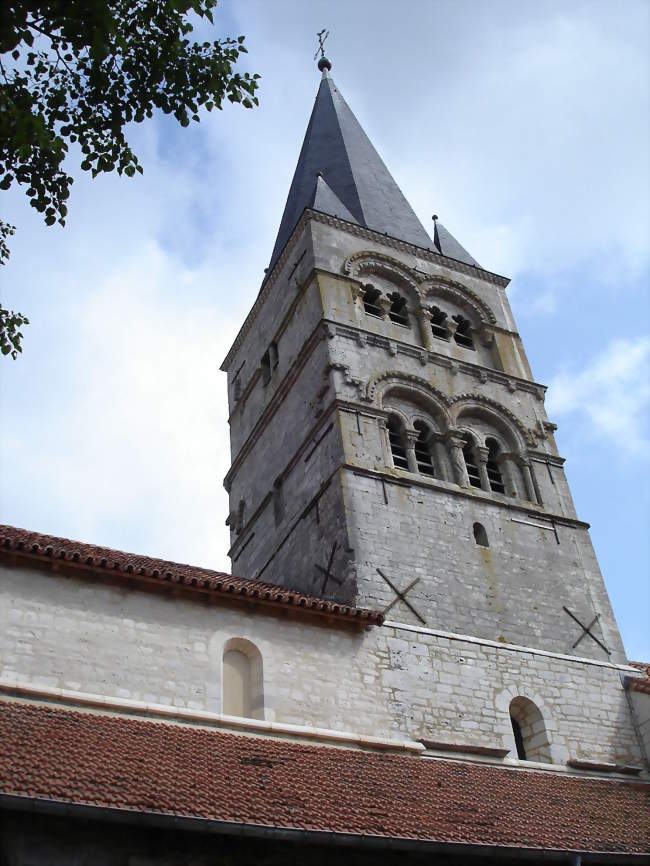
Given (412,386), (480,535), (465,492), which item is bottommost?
(480,535)

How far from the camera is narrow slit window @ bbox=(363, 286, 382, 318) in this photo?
19828 millimetres

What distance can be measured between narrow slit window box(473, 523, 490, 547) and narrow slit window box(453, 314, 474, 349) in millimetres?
5181

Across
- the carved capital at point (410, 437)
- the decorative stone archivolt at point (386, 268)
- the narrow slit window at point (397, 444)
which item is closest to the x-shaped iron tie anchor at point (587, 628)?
the narrow slit window at point (397, 444)

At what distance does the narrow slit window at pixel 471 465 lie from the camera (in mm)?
17766

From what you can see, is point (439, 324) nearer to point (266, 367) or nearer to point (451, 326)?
point (451, 326)

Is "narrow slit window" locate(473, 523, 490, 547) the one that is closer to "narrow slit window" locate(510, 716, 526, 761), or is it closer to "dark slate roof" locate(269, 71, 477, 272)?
"narrow slit window" locate(510, 716, 526, 761)

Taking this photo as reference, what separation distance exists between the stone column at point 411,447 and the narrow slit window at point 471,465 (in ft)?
3.82

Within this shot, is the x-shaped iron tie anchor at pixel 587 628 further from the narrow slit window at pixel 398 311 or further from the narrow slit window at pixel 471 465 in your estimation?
the narrow slit window at pixel 398 311

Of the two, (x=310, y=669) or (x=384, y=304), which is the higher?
(x=384, y=304)

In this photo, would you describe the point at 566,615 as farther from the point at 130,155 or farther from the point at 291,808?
the point at 130,155

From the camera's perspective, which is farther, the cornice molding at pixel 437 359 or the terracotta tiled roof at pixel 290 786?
the cornice molding at pixel 437 359

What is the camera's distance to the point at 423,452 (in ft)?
58.1

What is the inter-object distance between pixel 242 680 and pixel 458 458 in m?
6.56

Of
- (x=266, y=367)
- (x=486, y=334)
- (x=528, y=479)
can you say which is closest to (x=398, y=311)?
(x=486, y=334)
